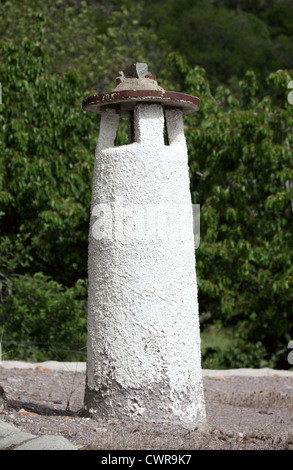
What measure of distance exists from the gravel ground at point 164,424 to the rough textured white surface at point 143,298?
196mm

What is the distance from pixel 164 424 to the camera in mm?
4484

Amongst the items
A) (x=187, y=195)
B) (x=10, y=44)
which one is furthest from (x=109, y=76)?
(x=187, y=195)

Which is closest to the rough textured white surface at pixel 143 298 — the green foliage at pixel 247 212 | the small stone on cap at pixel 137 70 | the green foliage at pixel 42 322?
the small stone on cap at pixel 137 70

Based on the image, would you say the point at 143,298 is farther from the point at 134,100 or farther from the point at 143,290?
the point at 134,100

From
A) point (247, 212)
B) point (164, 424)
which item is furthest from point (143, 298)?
point (247, 212)

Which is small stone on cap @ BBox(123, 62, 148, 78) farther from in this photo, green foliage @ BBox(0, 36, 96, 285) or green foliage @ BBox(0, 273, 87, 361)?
green foliage @ BBox(0, 273, 87, 361)

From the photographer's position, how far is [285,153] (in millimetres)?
8898

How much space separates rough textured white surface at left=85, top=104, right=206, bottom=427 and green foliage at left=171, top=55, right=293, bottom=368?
4206 millimetres

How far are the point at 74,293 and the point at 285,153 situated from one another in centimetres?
361

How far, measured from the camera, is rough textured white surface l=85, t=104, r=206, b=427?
4.52m

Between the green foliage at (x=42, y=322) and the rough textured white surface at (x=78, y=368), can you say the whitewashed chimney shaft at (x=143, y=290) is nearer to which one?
the rough textured white surface at (x=78, y=368)

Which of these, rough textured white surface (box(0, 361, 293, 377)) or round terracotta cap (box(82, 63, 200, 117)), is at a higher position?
round terracotta cap (box(82, 63, 200, 117))

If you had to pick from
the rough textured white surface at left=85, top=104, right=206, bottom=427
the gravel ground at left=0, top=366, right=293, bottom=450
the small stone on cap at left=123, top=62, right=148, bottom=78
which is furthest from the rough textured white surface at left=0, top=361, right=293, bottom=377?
the small stone on cap at left=123, top=62, right=148, bottom=78

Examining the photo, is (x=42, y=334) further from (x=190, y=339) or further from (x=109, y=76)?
(x=109, y=76)
